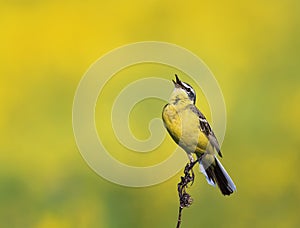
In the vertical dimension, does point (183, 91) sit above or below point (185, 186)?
above

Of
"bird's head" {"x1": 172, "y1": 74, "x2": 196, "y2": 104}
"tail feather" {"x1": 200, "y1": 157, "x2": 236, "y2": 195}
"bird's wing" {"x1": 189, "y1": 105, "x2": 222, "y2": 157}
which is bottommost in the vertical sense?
"tail feather" {"x1": 200, "y1": 157, "x2": 236, "y2": 195}

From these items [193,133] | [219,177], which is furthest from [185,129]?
[219,177]

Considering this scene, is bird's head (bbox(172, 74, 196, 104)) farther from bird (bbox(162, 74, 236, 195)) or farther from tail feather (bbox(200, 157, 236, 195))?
tail feather (bbox(200, 157, 236, 195))

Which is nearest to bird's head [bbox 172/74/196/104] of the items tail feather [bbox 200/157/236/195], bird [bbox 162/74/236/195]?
bird [bbox 162/74/236/195]

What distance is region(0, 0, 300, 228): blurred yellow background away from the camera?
0.84 metres

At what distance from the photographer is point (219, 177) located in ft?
2.74

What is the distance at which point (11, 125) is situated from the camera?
33.3 inches

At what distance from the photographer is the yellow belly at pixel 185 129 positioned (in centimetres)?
76

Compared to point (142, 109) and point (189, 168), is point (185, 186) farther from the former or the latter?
point (142, 109)

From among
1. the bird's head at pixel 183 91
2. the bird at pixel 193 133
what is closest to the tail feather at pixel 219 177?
the bird at pixel 193 133

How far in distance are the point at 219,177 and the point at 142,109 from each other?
0.16m

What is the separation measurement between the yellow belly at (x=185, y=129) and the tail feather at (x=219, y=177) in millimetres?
46

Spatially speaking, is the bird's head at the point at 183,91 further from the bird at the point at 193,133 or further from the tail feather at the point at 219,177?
the tail feather at the point at 219,177

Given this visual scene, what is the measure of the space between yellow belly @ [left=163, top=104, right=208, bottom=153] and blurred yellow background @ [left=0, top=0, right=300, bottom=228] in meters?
0.07
